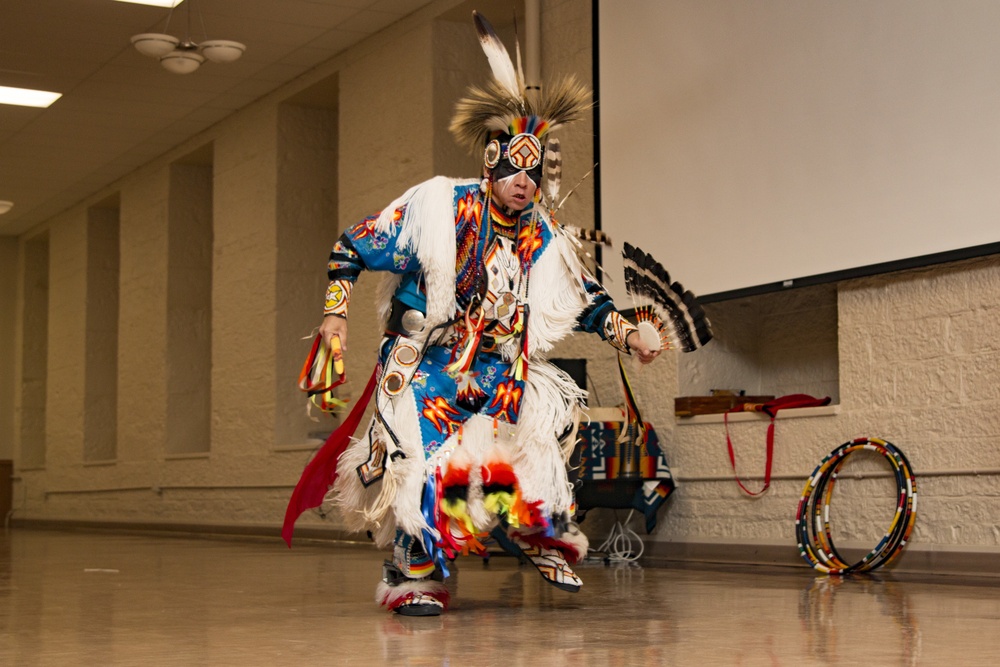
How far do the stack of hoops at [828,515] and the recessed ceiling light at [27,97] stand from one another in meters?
6.85

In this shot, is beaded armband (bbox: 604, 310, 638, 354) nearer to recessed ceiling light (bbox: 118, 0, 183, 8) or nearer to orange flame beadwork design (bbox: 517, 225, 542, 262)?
orange flame beadwork design (bbox: 517, 225, 542, 262)

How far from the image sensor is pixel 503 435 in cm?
353

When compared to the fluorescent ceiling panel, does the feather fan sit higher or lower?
lower

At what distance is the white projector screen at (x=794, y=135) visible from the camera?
181 inches

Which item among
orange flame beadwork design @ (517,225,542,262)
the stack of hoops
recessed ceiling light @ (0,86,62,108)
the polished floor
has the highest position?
recessed ceiling light @ (0,86,62,108)

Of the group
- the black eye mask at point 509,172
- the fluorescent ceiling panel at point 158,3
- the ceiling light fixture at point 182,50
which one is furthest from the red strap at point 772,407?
the fluorescent ceiling panel at point 158,3

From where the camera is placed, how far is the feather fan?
3643 millimetres

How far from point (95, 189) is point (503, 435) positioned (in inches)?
419

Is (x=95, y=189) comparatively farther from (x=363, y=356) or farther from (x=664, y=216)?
(x=664, y=216)

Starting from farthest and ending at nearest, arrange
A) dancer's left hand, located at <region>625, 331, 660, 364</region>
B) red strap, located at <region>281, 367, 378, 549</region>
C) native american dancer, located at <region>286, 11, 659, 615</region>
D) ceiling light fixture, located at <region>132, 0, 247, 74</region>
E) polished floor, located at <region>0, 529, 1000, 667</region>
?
ceiling light fixture, located at <region>132, 0, 247, 74</region>
red strap, located at <region>281, 367, 378, 549</region>
dancer's left hand, located at <region>625, 331, 660, 364</region>
native american dancer, located at <region>286, 11, 659, 615</region>
polished floor, located at <region>0, 529, 1000, 667</region>

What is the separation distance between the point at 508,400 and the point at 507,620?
0.60 meters

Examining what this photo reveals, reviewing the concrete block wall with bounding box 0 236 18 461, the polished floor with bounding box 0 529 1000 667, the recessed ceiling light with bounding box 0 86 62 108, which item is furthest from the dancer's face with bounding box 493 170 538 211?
the concrete block wall with bounding box 0 236 18 461

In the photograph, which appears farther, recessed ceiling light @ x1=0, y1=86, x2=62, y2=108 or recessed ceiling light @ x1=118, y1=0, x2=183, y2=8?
recessed ceiling light @ x1=0, y1=86, x2=62, y2=108

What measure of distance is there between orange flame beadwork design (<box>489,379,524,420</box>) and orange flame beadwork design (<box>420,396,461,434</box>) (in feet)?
0.36
